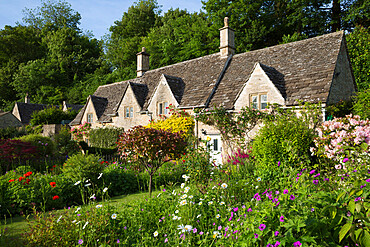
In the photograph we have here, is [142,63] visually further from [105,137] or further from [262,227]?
[262,227]

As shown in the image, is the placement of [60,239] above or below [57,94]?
below

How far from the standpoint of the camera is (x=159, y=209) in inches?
203

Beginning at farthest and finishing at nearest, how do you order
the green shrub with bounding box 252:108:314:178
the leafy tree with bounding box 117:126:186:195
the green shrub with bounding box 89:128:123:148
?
1. the green shrub with bounding box 89:128:123:148
2. the green shrub with bounding box 252:108:314:178
3. the leafy tree with bounding box 117:126:186:195

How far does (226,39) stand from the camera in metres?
19.3

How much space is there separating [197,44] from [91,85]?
89.8ft

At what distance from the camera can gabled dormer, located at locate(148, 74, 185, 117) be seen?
18.7 metres

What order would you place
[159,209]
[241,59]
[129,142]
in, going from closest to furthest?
[159,209] → [129,142] → [241,59]

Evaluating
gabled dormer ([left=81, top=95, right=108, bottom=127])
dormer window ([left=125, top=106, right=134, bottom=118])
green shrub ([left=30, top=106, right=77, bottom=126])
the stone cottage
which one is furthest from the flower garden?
green shrub ([left=30, top=106, right=77, bottom=126])

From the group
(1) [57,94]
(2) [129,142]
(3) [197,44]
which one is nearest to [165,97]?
(2) [129,142]

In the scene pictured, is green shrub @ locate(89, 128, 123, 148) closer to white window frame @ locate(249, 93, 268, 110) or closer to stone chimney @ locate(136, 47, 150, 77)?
stone chimney @ locate(136, 47, 150, 77)

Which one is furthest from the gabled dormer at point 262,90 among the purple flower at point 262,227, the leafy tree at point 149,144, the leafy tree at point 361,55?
the purple flower at point 262,227

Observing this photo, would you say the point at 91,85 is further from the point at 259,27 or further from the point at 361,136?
the point at 361,136

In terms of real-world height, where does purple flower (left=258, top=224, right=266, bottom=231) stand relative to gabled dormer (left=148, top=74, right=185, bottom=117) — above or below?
below

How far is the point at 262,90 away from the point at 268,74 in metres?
0.97
